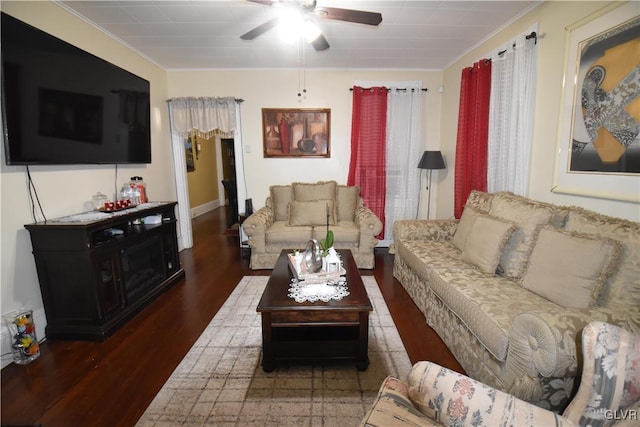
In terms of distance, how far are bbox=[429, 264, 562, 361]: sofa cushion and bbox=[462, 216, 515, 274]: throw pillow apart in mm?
81

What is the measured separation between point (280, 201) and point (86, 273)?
2297mm

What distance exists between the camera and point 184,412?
1.55m

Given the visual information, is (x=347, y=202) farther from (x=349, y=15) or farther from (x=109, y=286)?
(x=109, y=286)

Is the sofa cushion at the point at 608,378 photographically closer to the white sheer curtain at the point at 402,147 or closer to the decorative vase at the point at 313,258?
the decorative vase at the point at 313,258

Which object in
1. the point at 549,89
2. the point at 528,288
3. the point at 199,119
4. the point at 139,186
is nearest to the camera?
the point at 528,288

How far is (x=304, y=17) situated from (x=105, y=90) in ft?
6.07

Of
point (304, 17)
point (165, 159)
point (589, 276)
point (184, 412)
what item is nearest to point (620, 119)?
point (589, 276)

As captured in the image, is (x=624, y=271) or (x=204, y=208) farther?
(x=204, y=208)

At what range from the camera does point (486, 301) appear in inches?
67.9

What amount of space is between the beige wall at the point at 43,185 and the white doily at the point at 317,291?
189cm

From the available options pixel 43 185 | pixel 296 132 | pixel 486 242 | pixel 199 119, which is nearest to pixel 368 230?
pixel 486 242

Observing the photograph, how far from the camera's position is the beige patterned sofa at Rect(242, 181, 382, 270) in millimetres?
3477

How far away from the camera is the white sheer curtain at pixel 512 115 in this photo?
2.52 metres

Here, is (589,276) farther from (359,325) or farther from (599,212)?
(359,325)
